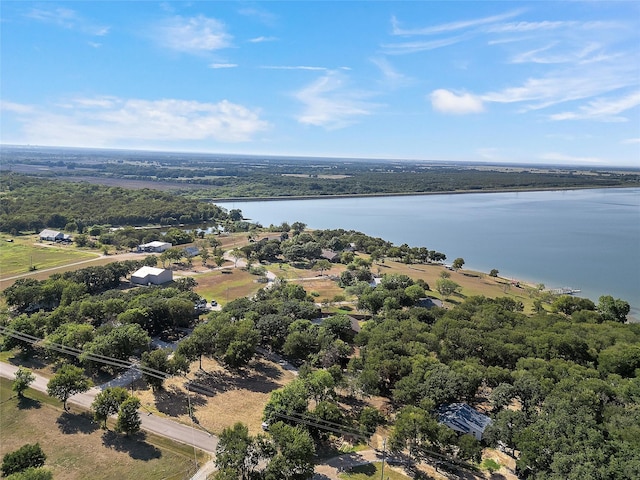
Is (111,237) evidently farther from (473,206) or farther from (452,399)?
(473,206)

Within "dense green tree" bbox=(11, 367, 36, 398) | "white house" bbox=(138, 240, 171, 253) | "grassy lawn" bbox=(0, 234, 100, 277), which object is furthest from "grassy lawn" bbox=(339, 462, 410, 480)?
"white house" bbox=(138, 240, 171, 253)

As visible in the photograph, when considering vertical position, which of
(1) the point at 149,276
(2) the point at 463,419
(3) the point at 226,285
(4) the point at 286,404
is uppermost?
(4) the point at 286,404

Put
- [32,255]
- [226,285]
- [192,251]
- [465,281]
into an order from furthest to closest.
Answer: [192,251], [32,255], [465,281], [226,285]

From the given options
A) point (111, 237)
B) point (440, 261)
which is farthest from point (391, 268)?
point (111, 237)

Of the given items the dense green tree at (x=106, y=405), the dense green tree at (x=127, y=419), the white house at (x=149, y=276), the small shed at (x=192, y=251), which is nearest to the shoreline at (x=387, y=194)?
the small shed at (x=192, y=251)

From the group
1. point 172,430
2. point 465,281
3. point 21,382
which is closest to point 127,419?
point 172,430

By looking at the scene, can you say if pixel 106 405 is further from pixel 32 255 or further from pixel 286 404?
pixel 32 255

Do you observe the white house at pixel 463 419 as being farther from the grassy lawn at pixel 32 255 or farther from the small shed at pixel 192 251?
the grassy lawn at pixel 32 255
